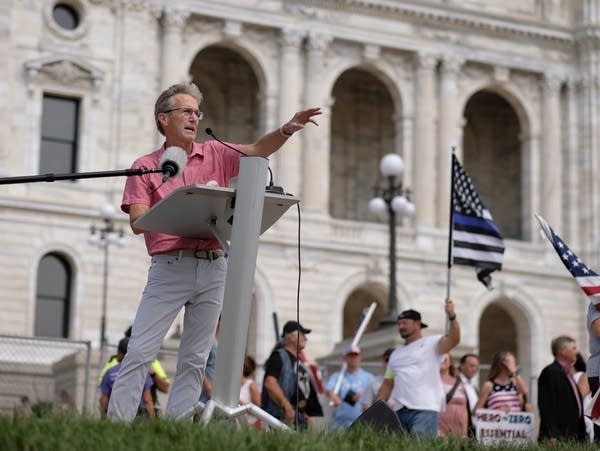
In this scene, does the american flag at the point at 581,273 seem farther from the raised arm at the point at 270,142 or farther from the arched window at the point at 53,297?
the arched window at the point at 53,297

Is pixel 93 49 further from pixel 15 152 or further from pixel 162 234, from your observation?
pixel 162 234

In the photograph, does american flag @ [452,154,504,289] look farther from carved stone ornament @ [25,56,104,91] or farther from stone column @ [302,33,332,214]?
stone column @ [302,33,332,214]

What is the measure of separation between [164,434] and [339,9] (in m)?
31.0

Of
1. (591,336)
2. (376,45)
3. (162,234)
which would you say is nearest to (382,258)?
(376,45)

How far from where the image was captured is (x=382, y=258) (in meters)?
36.0

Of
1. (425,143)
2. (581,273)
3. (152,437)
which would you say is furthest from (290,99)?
(152,437)

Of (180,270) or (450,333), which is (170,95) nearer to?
(180,270)

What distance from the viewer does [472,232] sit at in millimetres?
15477

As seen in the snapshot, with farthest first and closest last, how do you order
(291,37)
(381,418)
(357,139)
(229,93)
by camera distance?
(357,139) → (229,93) → (291,37) → (381,418)

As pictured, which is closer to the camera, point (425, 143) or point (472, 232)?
point (472, 232)

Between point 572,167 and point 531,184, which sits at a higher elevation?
point 572,167

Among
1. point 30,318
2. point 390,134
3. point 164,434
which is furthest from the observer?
point 390,134

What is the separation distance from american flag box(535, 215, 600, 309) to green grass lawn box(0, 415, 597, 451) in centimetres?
379

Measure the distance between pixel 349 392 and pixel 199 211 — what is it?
9257 mm
